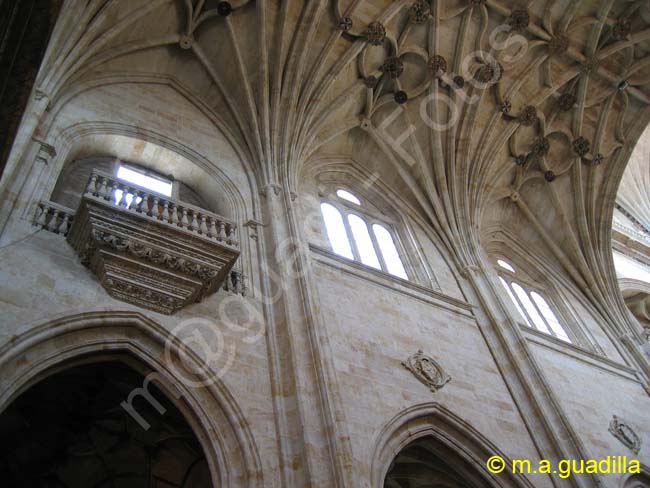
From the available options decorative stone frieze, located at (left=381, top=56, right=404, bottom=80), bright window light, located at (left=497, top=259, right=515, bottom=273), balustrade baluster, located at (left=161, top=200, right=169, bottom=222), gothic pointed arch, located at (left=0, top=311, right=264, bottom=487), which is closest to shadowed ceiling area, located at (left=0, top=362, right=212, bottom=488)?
gothic pointed arch, located at (left=0, top=311, right=264, bottom=487)

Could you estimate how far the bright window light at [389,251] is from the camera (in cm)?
1295

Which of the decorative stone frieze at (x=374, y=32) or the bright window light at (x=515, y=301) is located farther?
the bright window light at (x=515, y=301)

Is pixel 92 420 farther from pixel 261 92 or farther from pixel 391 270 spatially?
pixel 261 92

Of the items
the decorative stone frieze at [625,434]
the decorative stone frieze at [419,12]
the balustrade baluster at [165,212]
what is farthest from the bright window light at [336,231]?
the decorative stone frieze at [625,434]

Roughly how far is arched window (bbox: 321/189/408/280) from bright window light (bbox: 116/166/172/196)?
329 cm

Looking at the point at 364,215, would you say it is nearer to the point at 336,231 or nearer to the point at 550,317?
the point at 336,231

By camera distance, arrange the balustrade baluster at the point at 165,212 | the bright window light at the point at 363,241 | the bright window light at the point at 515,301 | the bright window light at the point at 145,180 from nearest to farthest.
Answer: the balustrade baluster at the point at 165,212, the bright window light at the point at 145,180, the bright window light at the point at 363,241, the bright window light at the point at 515,301

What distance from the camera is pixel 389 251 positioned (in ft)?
44.7

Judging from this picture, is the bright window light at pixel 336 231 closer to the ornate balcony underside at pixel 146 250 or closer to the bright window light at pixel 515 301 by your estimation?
the ornate balcony underside at pixel 146 250

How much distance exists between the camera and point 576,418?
443 inches

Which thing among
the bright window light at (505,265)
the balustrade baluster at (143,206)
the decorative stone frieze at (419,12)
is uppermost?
the decorative stone frieze at (419,12)

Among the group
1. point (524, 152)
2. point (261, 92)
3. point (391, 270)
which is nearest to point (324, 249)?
point (391, 270)

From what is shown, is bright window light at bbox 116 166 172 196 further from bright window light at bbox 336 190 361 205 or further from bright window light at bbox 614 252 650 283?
bright window light at bbox 614 252 650 283

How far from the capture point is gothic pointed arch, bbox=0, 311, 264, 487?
6574mm
